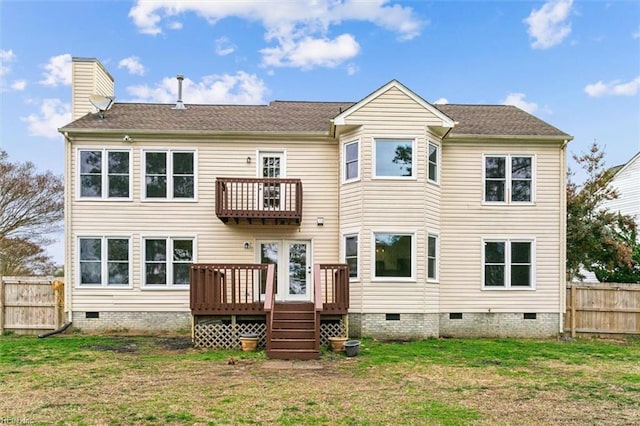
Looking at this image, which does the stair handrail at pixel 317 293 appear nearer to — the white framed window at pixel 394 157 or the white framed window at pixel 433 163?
the white framed window at pixel 394 157

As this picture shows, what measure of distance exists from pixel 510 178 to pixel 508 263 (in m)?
2.53

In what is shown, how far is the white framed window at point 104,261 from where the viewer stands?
12922 millimetres

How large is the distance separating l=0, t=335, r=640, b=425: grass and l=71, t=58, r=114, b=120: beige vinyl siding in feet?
23.7

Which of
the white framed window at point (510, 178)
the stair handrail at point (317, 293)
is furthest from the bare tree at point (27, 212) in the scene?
the white framed window at point (510, 178)

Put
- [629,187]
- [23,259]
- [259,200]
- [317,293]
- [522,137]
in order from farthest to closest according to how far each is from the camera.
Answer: [23,259] → [629,187] → [522,137] → [259,200] → [317,293]

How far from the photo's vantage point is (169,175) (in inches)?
517

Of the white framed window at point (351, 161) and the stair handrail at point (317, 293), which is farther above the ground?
the white framed window at point (351, 161)

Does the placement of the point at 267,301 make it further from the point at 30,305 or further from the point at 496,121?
the point at 496,121

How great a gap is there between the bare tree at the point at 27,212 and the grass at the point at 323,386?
45.3ft

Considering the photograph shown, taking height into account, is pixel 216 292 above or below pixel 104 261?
below

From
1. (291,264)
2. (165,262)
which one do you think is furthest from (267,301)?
(165,262)

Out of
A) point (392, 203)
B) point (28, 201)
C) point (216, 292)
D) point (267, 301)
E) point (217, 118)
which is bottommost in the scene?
point (267, 301)

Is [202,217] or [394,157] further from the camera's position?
[202,217]

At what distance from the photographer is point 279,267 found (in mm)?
13320
